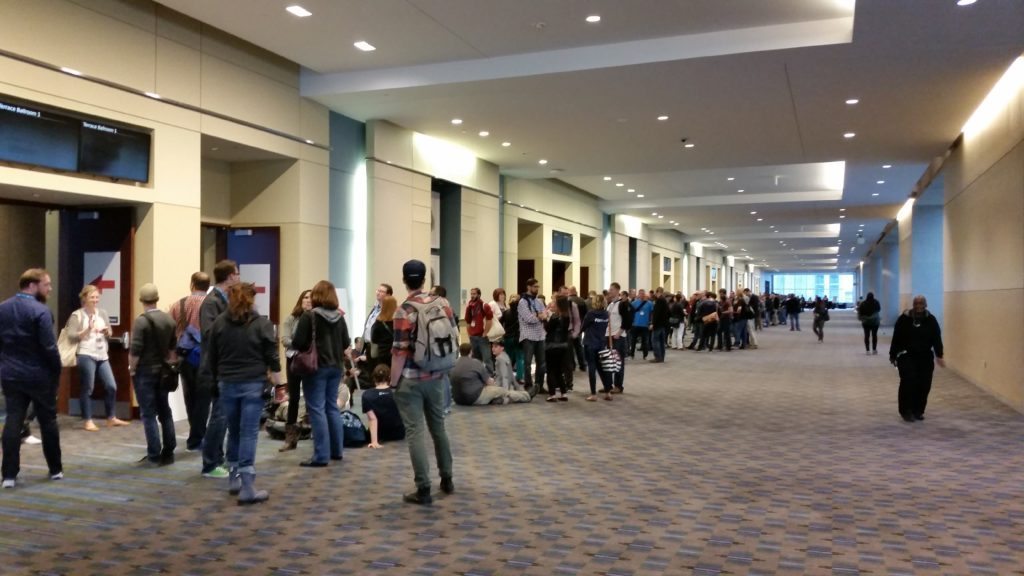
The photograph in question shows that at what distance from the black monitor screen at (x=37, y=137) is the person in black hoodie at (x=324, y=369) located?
133 inches

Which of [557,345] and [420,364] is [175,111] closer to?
[557,345]

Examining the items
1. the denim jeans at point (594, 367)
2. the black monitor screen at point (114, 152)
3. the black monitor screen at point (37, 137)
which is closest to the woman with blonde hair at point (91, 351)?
the black monitor screen at point (114, 152)

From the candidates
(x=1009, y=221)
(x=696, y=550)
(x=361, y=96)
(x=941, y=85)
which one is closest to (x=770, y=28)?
(x=941, y=85)

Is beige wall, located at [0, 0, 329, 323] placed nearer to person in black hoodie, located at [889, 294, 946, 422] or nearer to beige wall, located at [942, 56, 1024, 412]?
person in black hoodie, located at [889, 294, 946, 422]

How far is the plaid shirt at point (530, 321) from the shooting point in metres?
10.9

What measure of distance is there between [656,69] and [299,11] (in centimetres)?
439

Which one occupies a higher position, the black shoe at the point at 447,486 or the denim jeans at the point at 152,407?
the denim jeans at the point at 152,407

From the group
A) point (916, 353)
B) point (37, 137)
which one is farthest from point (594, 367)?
point (37, 137)

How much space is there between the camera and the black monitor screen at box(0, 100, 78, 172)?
7332mm

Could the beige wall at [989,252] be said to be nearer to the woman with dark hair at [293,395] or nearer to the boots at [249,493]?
the woman with dark hair at [293,395]

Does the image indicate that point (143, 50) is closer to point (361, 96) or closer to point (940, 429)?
point (361, 96)

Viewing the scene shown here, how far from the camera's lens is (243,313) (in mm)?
5453

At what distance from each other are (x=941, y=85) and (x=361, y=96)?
7.98 m

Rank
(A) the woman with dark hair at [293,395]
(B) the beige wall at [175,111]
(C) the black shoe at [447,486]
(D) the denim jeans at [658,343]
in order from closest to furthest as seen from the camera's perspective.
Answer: (C) the black shoe at [447,486] → (A) the woman with dark hair at [293,395] → (B) the beige wall at [175,111] → (D) the denim jeans at [658,343]
